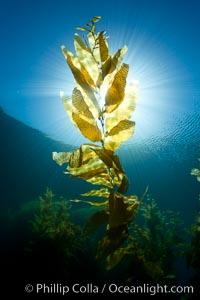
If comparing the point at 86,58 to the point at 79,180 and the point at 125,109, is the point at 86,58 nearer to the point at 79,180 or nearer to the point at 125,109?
the point at 125,109

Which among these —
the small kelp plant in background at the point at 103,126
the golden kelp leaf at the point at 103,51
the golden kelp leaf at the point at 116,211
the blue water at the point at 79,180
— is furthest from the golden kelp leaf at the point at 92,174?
the blue water at the point at 79,180

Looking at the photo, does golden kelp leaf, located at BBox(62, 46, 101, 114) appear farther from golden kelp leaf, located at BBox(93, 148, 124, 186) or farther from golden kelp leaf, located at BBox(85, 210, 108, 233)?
golden kelp leaf, located at BBox(85, 210, 108, 233)

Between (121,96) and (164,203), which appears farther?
(164,203)

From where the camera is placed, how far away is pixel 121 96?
0.66 metres

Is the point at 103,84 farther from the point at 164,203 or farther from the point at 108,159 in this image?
the point at 164,203

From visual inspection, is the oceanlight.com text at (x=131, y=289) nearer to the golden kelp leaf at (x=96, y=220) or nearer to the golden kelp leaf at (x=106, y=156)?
the golden kelp leaf at (x=96, y=220)

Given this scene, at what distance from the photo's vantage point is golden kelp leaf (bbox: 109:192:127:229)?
0.57 m

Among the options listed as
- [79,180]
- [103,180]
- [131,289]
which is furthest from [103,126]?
[79,180]

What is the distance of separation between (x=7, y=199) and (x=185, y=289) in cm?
A: 2663

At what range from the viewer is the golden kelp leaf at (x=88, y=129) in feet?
2.06

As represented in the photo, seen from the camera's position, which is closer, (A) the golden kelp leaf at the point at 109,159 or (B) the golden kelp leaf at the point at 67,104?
(A) the golden kelp leaf at the point at 109,159

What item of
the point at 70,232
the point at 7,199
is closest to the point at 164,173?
the point at 7,199

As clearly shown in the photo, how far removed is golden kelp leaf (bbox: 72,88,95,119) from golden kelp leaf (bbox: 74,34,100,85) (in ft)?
0.49

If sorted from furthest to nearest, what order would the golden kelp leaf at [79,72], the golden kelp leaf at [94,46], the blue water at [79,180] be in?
the blue water at [79,180], the golden kelp leaf at [94,46], the golden kelp leaf at [79,72]
